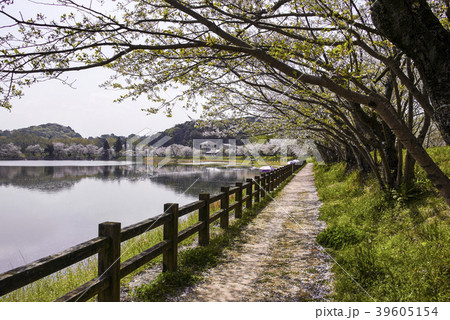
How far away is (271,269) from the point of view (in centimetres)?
536

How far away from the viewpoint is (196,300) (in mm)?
4129

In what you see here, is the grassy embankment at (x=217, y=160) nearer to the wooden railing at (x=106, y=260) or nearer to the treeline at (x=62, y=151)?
the treeline at (x=62, y=151)

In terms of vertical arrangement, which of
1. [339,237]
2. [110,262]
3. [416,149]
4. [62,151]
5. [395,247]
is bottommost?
[339,237]

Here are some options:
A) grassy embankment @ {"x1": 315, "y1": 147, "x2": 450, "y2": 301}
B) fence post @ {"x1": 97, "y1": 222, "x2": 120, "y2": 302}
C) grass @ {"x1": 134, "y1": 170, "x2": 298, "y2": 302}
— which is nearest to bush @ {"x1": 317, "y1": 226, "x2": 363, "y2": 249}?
grassy embankment @ {"x1": 315, "y1": 147, "x2": 450, "y2": 301}

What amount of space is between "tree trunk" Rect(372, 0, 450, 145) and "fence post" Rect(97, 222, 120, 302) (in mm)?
4253

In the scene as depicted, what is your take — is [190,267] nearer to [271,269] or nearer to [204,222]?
[204,222]

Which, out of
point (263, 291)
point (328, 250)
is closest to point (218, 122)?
point (328, 250)

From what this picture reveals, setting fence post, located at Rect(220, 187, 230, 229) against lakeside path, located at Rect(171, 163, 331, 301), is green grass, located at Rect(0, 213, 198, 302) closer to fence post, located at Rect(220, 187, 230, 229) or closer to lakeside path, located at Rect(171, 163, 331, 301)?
fence post, located at Rect(220, 187, 230, 229)

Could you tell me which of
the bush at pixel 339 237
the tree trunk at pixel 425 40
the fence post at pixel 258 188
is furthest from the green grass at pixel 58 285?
the fence post at pixel 258 188

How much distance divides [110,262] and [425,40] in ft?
15.7

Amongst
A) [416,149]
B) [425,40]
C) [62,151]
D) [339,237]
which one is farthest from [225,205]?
[62,151]

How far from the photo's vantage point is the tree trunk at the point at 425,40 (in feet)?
11.5

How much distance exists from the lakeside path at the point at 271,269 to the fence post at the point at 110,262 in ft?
3.12
